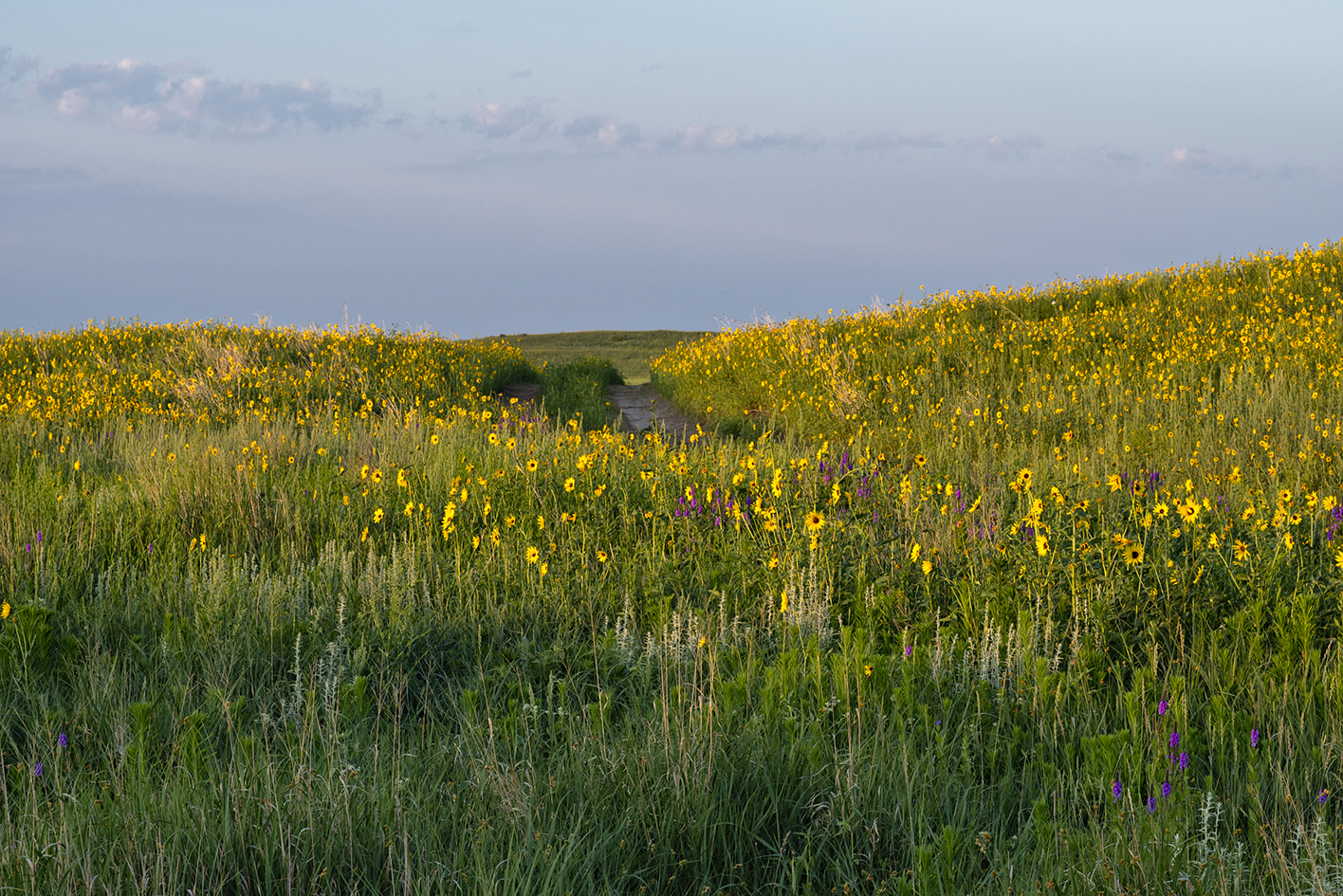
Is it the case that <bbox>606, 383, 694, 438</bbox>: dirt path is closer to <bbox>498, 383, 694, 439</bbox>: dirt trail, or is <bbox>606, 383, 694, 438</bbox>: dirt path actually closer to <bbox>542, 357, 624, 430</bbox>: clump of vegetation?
<bbox>498, 383, 694, 439</bbox>: dirt trail

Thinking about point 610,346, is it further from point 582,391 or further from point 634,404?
point 582,391

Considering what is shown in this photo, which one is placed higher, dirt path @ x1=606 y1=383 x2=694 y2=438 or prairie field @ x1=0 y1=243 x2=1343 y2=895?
dirt path @ x1=606 y1=383 x2=694 y2=438

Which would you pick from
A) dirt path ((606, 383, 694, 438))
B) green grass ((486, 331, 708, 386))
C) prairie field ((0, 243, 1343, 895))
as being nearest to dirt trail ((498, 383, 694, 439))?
dirt path ((606, 383, 694, 438))

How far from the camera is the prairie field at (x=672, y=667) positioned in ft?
6.81

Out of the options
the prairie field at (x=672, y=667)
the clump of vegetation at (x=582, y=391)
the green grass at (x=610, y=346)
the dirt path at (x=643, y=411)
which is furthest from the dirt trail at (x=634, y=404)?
the prairie field at (x=672, y=667)

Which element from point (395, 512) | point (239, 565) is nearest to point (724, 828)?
point (239, 565)

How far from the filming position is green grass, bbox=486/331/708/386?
28.7m

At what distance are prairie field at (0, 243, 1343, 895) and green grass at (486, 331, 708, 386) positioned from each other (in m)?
17.2

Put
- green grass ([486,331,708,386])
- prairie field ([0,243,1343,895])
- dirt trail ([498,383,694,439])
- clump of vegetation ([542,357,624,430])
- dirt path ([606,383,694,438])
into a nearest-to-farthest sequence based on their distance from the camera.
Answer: prairie field ([0,243,1343,895]) → clump of vegetation ([542,357,624,430]) → dirt path ([606,383,694,438]) → dirt trail ([498,383,694,439]) → green grass ([486,331,708,386])

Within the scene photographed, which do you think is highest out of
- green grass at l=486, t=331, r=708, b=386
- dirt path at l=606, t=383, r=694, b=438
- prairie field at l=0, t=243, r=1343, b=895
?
green grass at l=486, t=331, r=708, b=386

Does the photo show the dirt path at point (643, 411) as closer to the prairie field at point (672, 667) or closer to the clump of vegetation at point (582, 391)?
the clump of vegetation at point (582, 391)

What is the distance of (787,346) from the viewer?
14375 millimetres

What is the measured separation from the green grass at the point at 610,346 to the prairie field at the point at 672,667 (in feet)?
56.5

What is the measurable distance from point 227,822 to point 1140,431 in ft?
27.8
